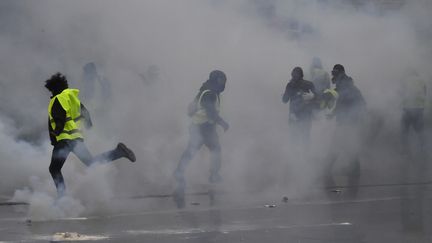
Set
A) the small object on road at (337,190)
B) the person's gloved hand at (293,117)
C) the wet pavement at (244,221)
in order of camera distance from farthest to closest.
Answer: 1. the person's gloved hand at (293,117)
2. the small object on road at (337,190)
3. the wet pavement at (244,221)

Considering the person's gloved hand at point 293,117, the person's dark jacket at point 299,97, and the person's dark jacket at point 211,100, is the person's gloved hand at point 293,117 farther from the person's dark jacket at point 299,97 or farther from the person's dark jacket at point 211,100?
the person's dark jacket at point 211,100

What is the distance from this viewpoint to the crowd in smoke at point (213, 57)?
13383 mm

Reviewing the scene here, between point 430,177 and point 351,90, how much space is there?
5.11 ft

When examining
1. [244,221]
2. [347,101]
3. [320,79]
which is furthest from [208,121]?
[244,221]

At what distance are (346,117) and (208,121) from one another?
7.32 feet

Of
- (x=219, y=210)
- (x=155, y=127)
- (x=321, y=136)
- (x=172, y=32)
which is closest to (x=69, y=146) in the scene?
(x=219, y=210)

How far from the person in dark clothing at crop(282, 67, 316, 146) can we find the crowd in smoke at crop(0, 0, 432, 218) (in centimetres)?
32

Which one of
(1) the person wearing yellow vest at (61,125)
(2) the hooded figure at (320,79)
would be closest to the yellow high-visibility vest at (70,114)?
(1) the person wearing yellow vest at (61,125)

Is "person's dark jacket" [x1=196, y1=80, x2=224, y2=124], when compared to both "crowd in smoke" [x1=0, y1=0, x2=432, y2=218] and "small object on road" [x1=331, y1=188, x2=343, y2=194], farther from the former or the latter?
"small object on road" [x1=331, y1=188, x2=343, y2=194]

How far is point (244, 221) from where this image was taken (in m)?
8.80

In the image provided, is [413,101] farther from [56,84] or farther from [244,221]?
[56,84]

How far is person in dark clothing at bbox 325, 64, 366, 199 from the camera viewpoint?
1255 cm

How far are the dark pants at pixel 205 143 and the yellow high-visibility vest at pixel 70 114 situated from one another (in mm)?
2378

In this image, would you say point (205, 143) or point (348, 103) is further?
point (348, 103)
